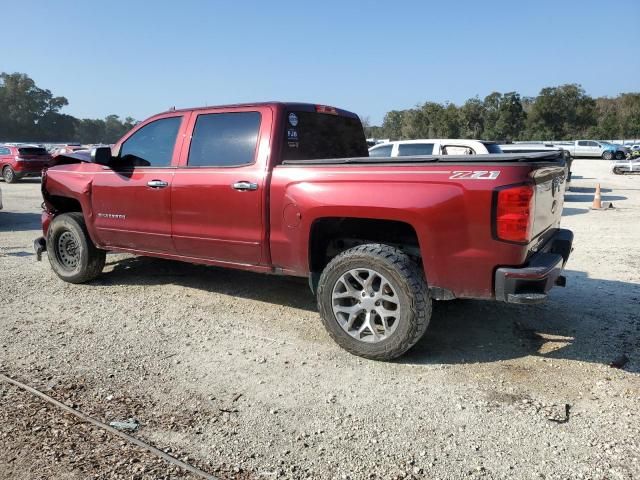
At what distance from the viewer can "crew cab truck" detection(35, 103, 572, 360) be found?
3.59 m

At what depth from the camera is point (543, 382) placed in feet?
12.2

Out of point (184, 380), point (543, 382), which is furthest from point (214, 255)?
point (543, 382)

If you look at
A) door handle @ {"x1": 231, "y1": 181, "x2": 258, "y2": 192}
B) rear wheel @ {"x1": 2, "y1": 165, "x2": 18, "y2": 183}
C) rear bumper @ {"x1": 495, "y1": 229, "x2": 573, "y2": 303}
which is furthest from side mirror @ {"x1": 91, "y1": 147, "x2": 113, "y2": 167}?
rear wheel @ {"x1": 2, "y1": 165, "x2": 18, "y2": 183}

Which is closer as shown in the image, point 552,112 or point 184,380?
point 184,380

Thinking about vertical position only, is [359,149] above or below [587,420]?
above

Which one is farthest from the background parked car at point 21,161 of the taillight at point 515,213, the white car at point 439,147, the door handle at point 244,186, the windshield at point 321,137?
the taillight at point 515,213

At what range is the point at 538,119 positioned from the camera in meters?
59.3

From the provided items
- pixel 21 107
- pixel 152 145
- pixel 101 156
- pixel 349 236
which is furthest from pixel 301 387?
pixel 21 107

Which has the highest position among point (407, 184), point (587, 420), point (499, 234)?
point (407, 184)

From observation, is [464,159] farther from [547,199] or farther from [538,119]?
[538,119]

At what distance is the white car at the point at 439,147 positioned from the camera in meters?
10.3

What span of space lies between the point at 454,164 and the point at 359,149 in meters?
2.35

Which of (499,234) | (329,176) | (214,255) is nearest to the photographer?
(499,234)

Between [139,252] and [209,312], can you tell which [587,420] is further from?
[139,252]
